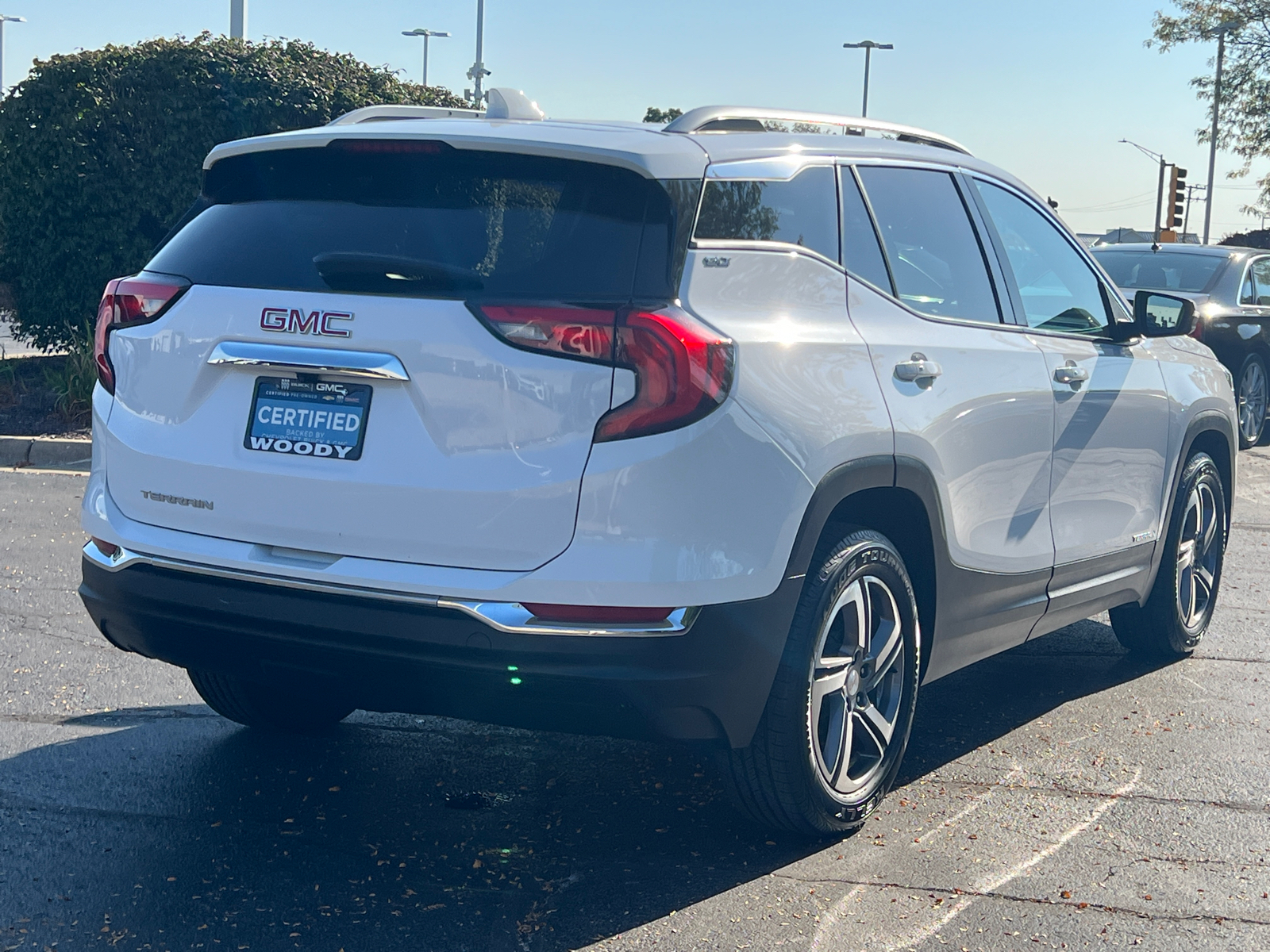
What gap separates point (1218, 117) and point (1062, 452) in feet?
125

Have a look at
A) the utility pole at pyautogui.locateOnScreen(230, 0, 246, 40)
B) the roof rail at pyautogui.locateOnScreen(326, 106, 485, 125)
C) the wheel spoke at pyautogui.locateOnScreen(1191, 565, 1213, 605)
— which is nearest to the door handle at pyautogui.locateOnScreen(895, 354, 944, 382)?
the roof rail at pyautogui.locateOnScreen(326, 106, 485, 125)

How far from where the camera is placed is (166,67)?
13.1 m

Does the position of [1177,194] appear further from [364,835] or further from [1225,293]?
[364,835]

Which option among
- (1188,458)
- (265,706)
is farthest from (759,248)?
(1188,458)

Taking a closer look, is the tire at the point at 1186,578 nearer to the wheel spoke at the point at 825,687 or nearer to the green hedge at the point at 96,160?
the wheel spoke at the point at 825,687

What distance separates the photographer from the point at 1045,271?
17.1ft

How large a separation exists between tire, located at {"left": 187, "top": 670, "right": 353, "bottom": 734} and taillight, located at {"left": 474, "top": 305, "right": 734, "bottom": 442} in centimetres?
165

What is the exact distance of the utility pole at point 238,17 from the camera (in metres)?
16.9

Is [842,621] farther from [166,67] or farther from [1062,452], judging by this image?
[166,67]

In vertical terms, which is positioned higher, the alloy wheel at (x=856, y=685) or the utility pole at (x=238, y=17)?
the utility pole at (x=238, y=17)

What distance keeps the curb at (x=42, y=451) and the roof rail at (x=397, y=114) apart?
286 inches

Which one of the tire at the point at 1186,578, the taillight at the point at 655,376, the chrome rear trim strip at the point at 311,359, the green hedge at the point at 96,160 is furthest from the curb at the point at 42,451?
the taillight at the point at 655,376

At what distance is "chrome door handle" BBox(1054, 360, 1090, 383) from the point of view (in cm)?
488

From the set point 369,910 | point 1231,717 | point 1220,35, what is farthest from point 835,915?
point 1220,35
